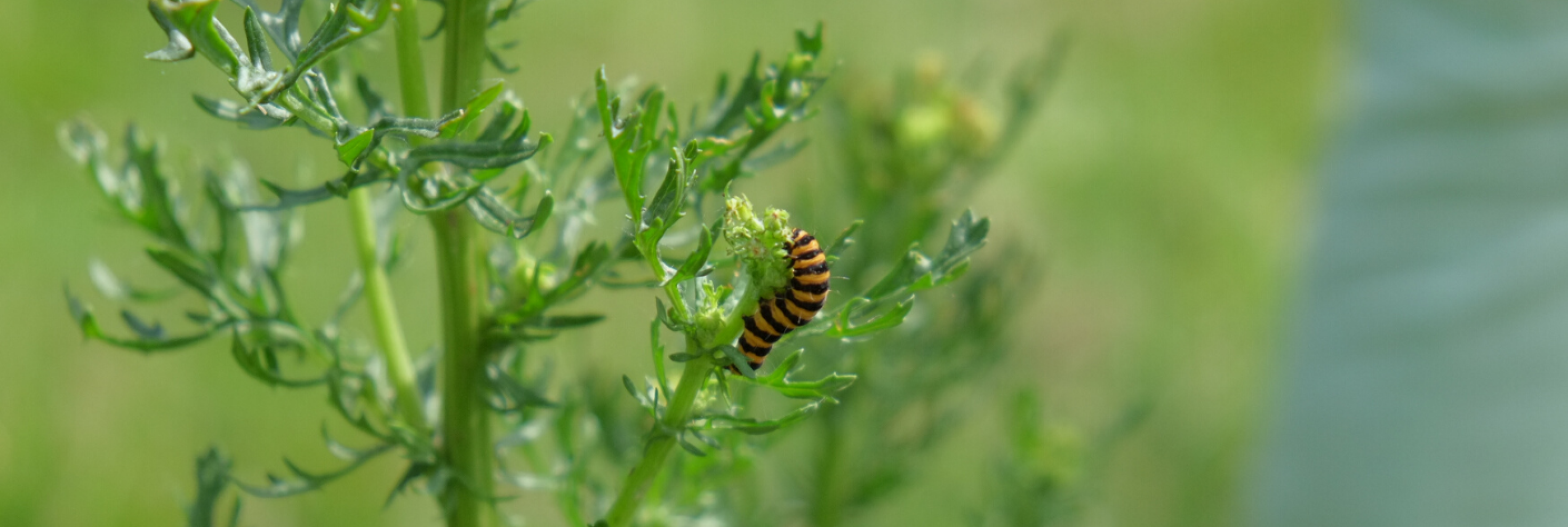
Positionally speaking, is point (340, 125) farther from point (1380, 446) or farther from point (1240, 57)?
point (1240, 57)

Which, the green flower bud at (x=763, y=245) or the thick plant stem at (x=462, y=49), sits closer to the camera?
the green flower bud at (x=763, y=245)

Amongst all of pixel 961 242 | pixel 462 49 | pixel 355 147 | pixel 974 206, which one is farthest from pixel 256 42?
pixel 974 206

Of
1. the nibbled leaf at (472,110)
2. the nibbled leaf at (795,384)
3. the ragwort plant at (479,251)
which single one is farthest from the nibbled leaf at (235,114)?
the nibbled leaf at (795,384)

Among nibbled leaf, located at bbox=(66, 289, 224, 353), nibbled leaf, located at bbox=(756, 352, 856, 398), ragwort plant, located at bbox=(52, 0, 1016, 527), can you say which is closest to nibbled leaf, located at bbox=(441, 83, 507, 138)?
ragwort plant, located at bbox=(52, 0, 1016, 527)

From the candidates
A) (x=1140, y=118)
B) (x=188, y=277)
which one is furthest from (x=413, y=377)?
(x=1140, y=118)

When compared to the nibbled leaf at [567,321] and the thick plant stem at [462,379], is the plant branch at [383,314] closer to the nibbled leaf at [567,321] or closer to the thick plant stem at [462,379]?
the thick plant stem at [462,379]

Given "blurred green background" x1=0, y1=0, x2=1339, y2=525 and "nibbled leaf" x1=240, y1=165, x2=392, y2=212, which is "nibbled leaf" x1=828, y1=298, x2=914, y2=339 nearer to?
"nibbled leaf" x1=240, y1=165, x2=392, y2=212

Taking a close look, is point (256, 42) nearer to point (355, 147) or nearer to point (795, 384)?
point (355, 147)
